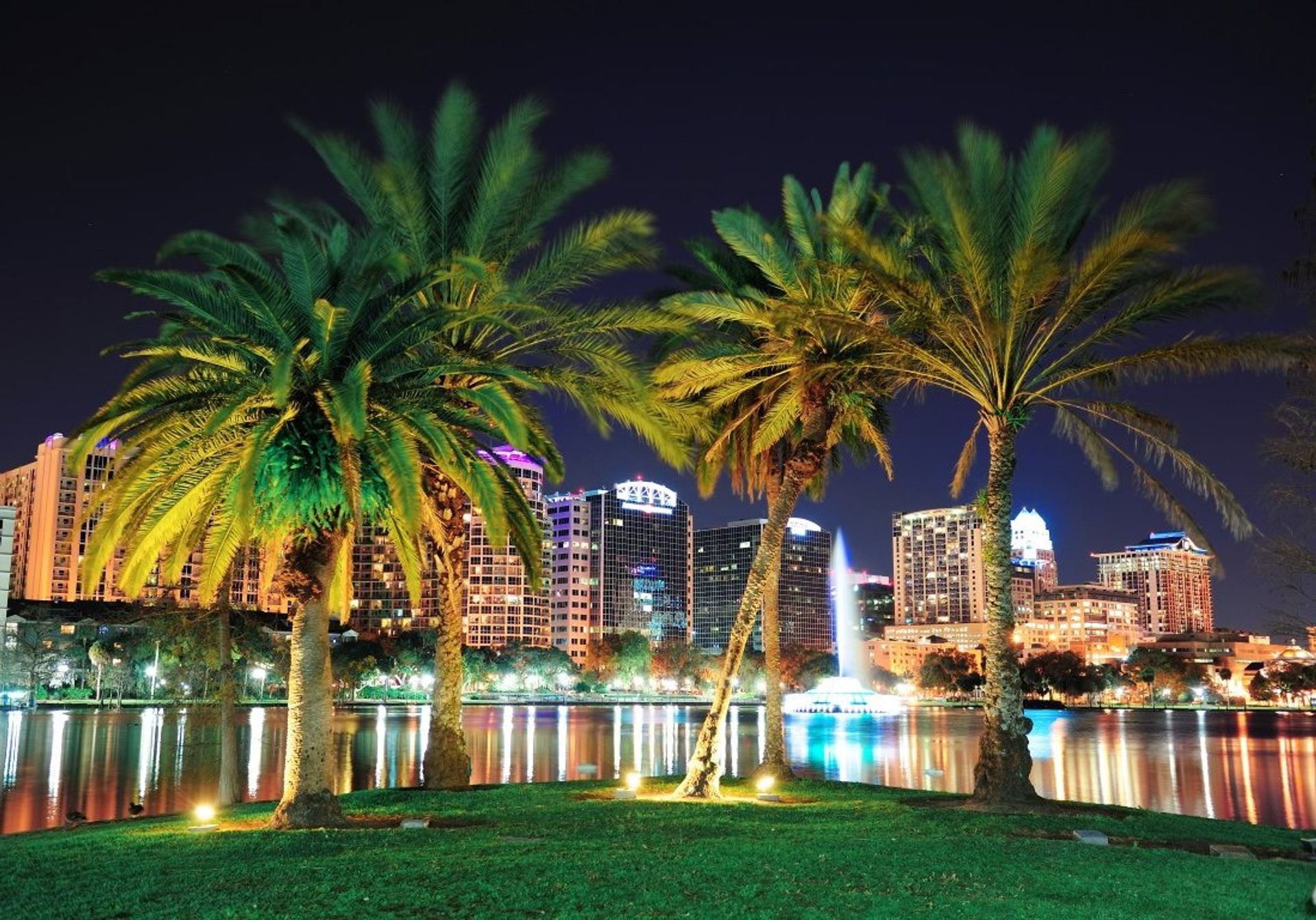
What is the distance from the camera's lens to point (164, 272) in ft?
53.1

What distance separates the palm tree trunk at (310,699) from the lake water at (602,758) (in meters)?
11.0

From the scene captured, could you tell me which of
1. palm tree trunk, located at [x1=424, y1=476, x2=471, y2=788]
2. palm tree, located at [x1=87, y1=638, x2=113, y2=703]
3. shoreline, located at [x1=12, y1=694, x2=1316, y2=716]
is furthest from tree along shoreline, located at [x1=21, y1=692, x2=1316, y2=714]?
palm tree trunk, located at [x1=424, y1=476, x2=471, y2=788]

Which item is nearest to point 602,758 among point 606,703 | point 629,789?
point 629,789

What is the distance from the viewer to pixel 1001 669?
789 inches

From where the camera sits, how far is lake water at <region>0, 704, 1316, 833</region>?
33.4m

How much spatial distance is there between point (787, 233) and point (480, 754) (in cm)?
3423

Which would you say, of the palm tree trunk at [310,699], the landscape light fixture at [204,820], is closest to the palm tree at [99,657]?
the landscape light fixture at [204,820]

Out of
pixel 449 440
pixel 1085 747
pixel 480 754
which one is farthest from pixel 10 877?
pixel 1085 747

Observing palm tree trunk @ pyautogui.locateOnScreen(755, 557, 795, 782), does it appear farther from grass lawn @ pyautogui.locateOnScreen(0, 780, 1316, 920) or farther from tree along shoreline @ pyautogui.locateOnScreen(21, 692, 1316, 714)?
tree along shoreline @ pyautogui.locateOnScreen(21, 692, 1316, 714)

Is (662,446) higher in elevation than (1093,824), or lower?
higher

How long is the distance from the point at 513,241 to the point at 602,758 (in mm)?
33790

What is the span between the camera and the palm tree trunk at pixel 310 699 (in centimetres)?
1639

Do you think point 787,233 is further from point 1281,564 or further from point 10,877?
point 10,877

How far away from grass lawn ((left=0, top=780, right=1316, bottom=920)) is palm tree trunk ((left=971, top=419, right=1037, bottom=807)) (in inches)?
50.6
